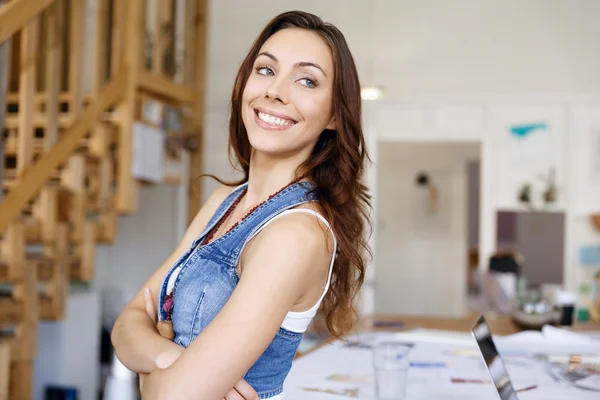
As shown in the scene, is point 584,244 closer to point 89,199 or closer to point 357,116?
point 89,199

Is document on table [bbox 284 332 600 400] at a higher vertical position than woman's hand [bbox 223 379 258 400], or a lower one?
lower

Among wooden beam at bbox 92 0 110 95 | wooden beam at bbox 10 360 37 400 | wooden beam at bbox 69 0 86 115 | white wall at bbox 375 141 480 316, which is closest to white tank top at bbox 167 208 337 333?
wooden beam at bbox 10 360 37 400

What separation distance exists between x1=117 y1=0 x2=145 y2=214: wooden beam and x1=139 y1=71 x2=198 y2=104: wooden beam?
0.35ft

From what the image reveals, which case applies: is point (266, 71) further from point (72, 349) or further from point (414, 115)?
point (414, 115)

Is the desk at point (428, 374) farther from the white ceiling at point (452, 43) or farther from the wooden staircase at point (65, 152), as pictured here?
the white ceiling at point (452, 43)

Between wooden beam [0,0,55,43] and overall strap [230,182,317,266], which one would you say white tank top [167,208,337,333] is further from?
wooden beam [0,0,55,43]

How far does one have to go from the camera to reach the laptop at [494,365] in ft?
3.79

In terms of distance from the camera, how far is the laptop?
1.16 metres

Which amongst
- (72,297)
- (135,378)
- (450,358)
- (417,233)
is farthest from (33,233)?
(417,233)

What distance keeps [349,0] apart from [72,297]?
4196 mm

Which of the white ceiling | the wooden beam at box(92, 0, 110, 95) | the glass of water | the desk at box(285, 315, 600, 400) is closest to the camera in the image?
the glass of water

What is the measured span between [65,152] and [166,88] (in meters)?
1.28

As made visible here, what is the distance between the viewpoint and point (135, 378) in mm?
4848

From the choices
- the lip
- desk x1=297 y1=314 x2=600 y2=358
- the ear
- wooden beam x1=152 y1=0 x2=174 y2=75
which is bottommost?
desk x1=297 y1=314 x2=600 y2=358
